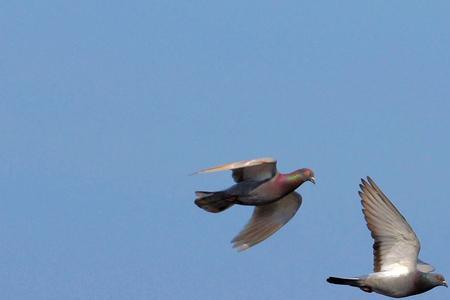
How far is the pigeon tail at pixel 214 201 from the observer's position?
34.6 meters

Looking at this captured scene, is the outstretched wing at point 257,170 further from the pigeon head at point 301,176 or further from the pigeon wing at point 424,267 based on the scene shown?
the pigeon wing at point 424,267

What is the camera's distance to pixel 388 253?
1320 inches

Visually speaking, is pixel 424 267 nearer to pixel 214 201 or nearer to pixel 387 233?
pixel 387 233

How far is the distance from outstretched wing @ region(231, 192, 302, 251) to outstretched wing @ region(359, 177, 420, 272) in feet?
11.0

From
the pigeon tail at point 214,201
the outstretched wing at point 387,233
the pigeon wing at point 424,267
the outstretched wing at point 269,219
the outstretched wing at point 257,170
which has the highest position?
the outstretched wing at point 257,170

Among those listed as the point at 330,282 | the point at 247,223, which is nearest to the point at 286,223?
the point at 247,223

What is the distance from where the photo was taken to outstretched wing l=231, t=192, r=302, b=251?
3612 centimetres

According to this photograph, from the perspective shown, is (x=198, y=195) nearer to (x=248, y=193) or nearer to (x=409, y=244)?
(x=248, y=193)

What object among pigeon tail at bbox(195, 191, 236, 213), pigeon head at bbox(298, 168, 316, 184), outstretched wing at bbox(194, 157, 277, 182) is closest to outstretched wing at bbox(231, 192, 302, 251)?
pigeon head at bbox(298, 168, 316, 184)

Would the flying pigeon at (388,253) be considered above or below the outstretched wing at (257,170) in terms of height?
below

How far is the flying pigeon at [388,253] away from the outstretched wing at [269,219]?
10.5 feet

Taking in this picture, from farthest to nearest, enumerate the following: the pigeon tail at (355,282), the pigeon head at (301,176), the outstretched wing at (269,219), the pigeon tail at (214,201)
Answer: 1. the outstretched wing at (269,219)
2. the pigeon head at (301,176)
3. the pigeon tail at (214,201)
4. the pigeon tail at (355,282)

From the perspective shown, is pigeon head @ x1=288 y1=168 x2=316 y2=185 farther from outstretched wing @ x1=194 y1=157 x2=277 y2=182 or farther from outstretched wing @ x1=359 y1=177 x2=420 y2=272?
outstretched wing @ x1=359 y1=177 x2=420 y2=272

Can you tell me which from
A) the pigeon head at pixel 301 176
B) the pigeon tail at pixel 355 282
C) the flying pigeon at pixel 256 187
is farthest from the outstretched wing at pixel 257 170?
the pigeon tail at pixel 355 282
